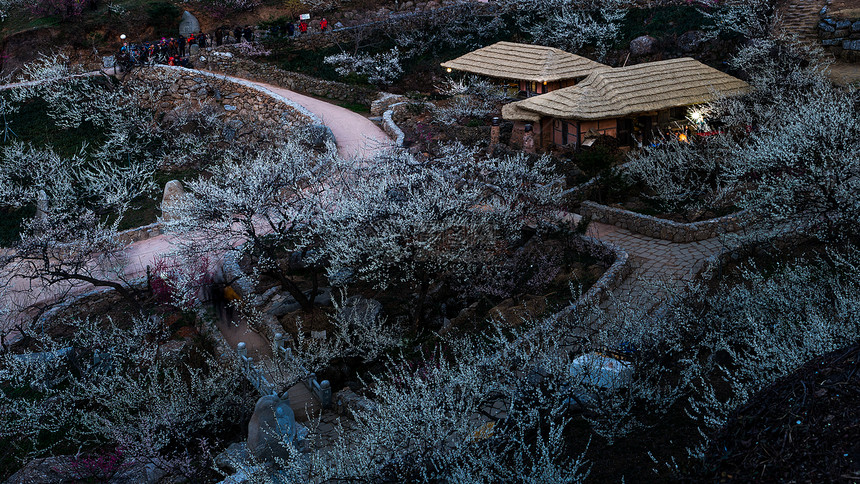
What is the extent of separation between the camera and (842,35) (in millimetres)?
21359

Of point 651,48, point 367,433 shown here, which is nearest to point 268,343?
point 367,433

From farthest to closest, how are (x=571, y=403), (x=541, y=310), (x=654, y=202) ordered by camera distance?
1. (x=654, y=202)
2. (x=541, y=310)
3. (x=571, y=403)

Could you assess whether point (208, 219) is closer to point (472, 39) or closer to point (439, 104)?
point (439, 104)

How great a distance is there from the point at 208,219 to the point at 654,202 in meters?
10.8

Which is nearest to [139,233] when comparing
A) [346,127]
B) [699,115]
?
[346,127]

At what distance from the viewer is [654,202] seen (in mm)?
16234

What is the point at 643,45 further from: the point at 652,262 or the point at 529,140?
the point at 652,262

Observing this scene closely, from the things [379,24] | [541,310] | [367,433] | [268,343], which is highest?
[379,24]

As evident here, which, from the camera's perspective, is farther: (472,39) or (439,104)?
(472,39)

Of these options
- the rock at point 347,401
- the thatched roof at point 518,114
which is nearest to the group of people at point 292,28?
the thatched roof at point 518,114

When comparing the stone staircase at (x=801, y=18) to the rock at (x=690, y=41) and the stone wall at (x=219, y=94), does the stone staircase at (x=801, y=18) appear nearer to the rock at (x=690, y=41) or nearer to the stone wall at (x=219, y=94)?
the rock at (x=690, y=41)

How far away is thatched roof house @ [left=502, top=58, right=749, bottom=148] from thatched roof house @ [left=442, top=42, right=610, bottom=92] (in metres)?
2.70

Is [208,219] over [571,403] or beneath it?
over

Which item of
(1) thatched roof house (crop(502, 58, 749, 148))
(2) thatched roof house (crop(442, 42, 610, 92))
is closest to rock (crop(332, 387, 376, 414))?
(1) thatched roof house (crop(502, 58, 749, 148))
